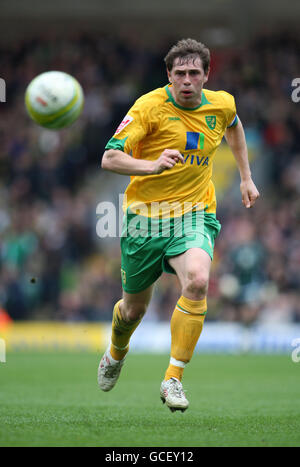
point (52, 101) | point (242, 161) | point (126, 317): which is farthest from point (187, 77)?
point (126, 317)

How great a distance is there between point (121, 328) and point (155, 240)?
1066mm

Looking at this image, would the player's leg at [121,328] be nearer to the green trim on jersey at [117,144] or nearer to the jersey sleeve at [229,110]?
the green trim on jersey at [117,144]

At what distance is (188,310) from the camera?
561cm

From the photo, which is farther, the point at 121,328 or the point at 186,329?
the point at 121,328

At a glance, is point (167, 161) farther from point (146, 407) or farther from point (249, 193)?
point (146, 407)

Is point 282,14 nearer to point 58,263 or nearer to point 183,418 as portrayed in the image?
point 58,263

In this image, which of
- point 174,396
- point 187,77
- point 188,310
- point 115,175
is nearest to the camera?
point 174,396

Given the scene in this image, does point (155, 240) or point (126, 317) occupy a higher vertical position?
point (155, 240)

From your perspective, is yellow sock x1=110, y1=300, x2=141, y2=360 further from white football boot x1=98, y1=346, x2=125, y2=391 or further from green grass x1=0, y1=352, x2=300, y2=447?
green grass x1=0, y1=352, x2=300, y2=447

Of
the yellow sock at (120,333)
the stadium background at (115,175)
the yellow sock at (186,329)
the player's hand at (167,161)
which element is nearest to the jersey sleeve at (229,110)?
the player's hand at (167,161)

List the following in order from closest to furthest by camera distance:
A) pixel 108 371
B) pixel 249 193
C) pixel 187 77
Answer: pixel 187 77
pixel 249 193
pixel 108 371

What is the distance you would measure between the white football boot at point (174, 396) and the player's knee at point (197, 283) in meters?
0.64
